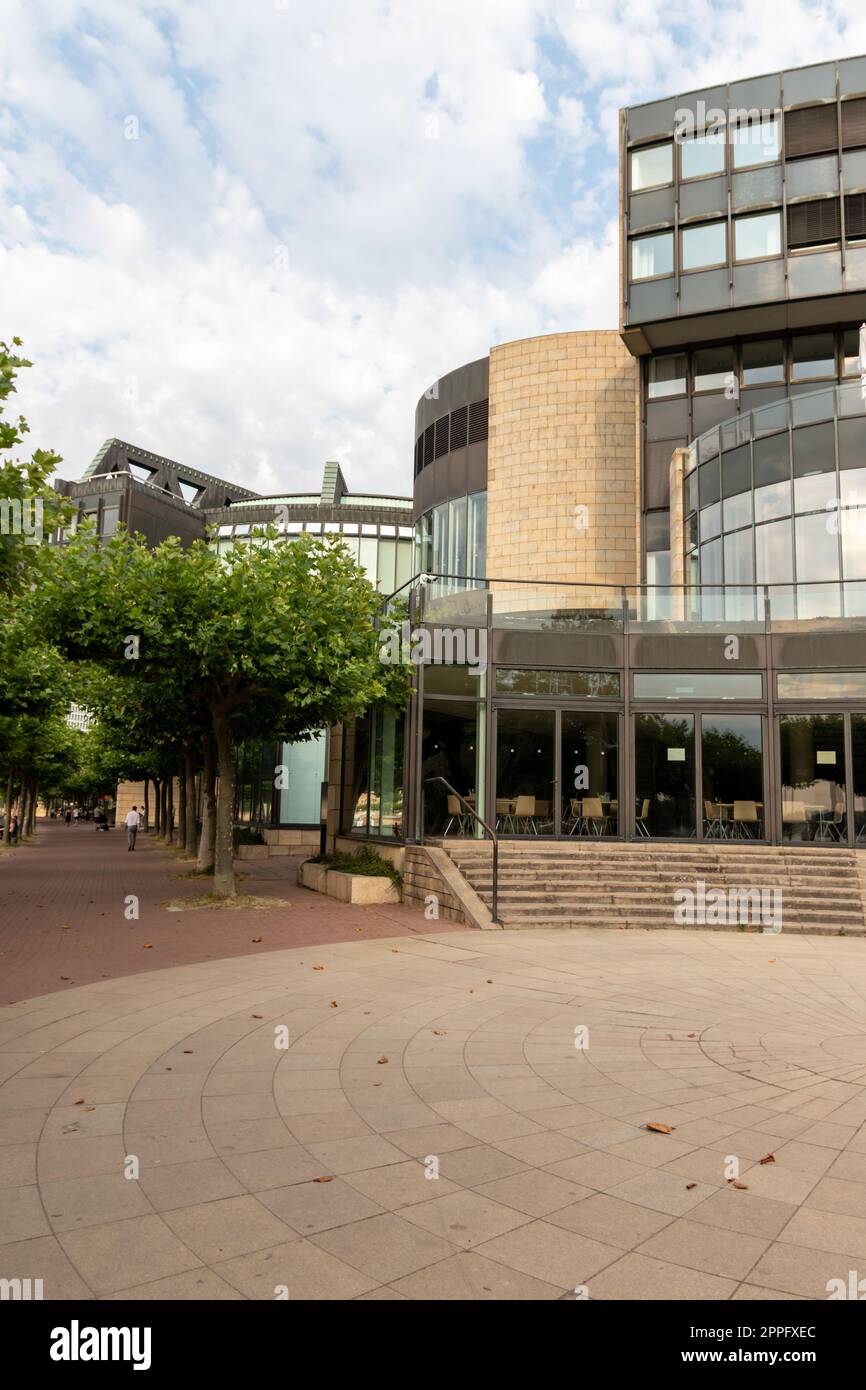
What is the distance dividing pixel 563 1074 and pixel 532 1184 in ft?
6.26

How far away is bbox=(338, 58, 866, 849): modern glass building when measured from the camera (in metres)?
17.5

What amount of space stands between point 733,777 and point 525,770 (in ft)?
13.2

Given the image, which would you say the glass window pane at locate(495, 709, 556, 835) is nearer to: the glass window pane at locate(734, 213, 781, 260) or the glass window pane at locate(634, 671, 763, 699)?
the glass window pane at locate(634, 671, 763, 699)

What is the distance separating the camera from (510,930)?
43.2 ft

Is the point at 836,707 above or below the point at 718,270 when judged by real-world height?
below

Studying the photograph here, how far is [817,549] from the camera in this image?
21344 mm

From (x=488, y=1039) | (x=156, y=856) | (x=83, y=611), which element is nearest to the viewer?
(x=488, y=1039)

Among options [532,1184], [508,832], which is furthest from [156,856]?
[532,1184]

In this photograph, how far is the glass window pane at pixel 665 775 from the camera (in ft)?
58.0

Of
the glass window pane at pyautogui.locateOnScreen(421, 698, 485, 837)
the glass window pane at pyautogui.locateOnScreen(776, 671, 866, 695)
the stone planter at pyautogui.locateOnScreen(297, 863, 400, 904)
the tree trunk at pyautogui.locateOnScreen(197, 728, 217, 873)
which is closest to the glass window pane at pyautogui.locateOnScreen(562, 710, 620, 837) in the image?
the glass window pane at pyautogui.locateOnScreen(421, 698, 485, 837)

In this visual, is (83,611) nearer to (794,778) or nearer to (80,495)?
(794,778)

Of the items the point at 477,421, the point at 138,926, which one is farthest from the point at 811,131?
the point at 138,926

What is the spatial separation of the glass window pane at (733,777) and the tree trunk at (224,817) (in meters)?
9.01

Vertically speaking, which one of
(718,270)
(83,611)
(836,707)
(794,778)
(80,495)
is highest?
(80,495)
